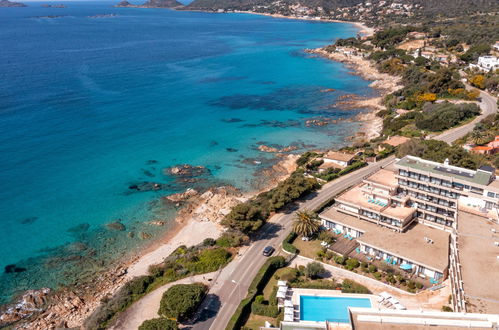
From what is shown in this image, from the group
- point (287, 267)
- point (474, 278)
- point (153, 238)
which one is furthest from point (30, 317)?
point (474, 278)

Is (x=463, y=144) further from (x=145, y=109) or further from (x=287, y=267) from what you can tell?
(x=145, y=109)

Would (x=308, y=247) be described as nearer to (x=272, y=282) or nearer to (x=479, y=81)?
(x=272, y=282)

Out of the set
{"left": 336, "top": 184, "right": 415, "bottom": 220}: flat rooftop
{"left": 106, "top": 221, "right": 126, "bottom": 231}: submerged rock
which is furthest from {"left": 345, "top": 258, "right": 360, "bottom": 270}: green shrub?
{"left": 106, "top": 221, "right": 126, "bottom": 231}: submerged rock

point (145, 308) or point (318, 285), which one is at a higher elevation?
point (318, 285)

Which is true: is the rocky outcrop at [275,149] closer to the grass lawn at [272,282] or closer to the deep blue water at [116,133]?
the deep blue water at [116,133]

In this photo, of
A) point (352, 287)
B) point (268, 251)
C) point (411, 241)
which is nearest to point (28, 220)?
point (268, 251)

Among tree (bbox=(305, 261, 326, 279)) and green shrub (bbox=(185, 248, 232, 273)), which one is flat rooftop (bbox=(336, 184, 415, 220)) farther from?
green shrub (bbox=(185, 248, 232, 273))

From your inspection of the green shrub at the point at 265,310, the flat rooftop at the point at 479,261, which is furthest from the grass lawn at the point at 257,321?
the flat rooftop at the point at 479,261
